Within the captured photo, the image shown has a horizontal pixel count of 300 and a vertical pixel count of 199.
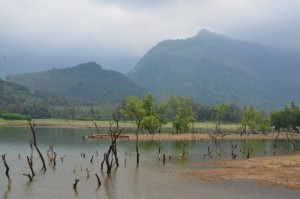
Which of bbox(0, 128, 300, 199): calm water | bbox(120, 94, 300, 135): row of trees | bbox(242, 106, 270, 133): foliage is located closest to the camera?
bbox(0, 128, 300, 199): calm water

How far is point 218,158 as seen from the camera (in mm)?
78188

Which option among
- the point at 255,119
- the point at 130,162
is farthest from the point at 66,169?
the point at 255,119

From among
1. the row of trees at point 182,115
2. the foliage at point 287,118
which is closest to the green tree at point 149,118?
the row of trees at point 182,115

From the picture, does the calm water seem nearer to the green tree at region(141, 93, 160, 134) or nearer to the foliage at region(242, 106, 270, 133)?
the green tree at region(141, 93, 160, 134)

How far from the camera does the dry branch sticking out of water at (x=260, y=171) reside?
5309cm

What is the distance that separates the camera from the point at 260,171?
60344mm

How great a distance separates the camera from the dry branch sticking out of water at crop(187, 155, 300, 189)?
53.1 m

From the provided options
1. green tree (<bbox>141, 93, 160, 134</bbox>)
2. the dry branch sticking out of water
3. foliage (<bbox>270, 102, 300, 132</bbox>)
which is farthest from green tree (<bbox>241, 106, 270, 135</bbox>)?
the dry branch sticking out of water

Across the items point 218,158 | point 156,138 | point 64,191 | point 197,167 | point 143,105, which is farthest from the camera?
point 143,105

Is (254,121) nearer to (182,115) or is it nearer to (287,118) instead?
(287,118)

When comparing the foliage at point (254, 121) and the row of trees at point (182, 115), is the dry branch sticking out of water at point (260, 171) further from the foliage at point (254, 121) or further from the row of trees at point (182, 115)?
the foliage at point (254, 121)

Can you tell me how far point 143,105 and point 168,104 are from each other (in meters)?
18.1

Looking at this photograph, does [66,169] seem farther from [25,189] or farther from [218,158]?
[218,158]

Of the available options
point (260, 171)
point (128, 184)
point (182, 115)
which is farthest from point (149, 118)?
point (128, 184)
